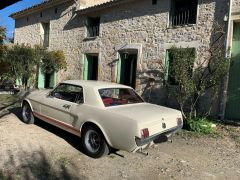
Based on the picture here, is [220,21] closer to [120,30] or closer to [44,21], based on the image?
[120,30]

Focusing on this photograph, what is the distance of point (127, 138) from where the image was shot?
4.48 meters

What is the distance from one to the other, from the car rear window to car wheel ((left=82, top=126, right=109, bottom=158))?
0.61m

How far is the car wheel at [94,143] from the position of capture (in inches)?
195

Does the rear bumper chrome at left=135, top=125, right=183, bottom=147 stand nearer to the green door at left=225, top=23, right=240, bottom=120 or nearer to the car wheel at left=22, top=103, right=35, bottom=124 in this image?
the car wheel at left=22, top=103, right=35, bottom=124

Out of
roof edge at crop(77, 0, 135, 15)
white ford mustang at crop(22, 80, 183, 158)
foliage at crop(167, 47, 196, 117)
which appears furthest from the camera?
roof edge at crop(77, 0, 135, 15)

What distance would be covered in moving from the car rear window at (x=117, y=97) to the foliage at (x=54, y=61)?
9406mm

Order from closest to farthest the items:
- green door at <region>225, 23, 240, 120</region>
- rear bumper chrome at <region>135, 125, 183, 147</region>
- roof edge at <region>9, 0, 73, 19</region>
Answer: rear bumper chrome at <region>135, 125, 183, 147</region> < green door at <region>225, 23, 240, 120</region> < roof edge at <region>9, 0, 73, 19</region>

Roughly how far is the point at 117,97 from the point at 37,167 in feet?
7.65

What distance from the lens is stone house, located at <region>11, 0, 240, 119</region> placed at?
926 cm

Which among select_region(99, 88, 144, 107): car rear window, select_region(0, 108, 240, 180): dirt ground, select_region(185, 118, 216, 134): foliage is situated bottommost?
select_region(0, 108, 240, 180): dirt ground

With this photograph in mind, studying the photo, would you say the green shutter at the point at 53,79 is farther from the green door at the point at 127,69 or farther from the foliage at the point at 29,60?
the green door at the point at 127,69

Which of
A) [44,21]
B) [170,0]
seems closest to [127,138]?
[170,0]

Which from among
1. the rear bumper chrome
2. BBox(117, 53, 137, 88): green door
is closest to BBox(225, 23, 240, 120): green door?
the rear bumper chrome

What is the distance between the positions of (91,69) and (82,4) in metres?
3.62
